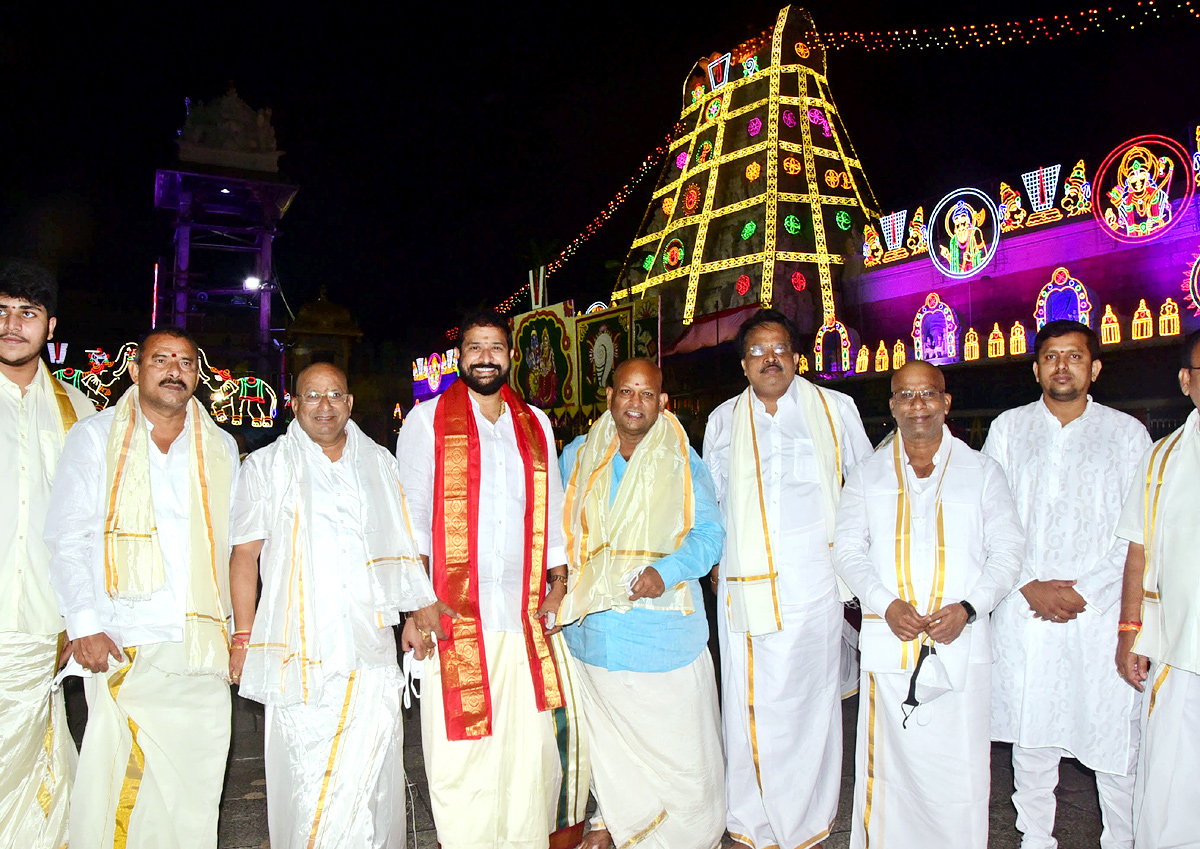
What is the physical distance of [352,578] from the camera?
2807 millimetres

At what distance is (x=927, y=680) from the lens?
2736mm

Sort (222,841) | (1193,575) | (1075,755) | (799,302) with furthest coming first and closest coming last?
1. (799,302)
2. (222,841)
3. (1075,755)
4. (1193,575)

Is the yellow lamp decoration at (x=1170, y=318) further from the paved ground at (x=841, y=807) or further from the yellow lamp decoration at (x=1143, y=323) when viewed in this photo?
the paved ground at (x=841, y=807)

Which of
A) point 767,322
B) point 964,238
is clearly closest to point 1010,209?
point 964,238

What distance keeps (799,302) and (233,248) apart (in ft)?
53.2

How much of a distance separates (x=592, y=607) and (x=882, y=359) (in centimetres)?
1539

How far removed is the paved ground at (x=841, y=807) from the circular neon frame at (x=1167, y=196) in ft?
38.1

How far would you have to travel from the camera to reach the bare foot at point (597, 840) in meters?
3.13

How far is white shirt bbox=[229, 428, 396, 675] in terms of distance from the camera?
9.02ft

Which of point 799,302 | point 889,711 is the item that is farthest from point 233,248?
point 889,711

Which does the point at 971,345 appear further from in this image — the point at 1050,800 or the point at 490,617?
the point at 490,617

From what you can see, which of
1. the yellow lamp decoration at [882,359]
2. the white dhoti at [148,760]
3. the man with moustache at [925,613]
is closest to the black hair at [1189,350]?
the man with moustache at [925,613]

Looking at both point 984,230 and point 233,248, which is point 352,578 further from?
point 233,248

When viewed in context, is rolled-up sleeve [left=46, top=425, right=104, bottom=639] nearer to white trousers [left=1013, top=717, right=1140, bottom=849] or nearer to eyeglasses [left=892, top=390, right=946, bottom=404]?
eyeglasses [left=892, top=390, right=946, bottom=404]
